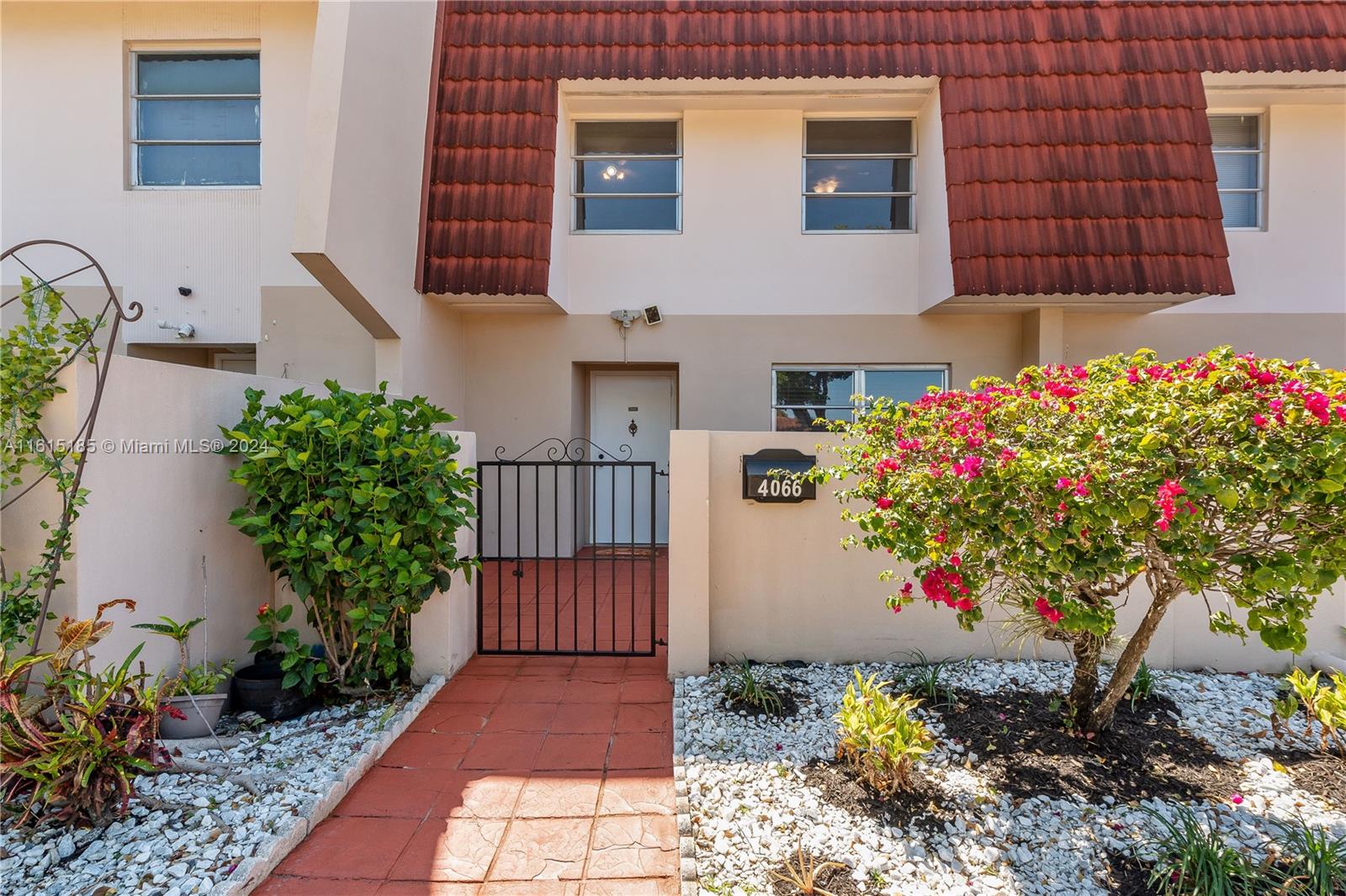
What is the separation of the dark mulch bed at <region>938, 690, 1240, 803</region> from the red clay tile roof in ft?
13.6

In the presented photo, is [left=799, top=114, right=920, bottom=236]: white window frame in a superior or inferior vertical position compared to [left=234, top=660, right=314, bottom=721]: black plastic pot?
superior

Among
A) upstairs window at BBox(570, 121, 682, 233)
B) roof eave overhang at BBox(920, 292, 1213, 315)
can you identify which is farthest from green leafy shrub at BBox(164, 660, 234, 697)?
roof eave overhang at BBox(920, 292, 1213, 315)

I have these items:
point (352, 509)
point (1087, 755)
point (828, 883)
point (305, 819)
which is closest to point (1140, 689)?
point (1087, 755)

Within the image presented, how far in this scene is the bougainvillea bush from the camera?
222 cm

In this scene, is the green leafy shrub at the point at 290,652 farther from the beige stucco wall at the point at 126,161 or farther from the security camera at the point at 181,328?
the security camera at the point at 181,328

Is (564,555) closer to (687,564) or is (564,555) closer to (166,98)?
(687,564)

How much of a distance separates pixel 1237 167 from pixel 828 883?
891 centimetres

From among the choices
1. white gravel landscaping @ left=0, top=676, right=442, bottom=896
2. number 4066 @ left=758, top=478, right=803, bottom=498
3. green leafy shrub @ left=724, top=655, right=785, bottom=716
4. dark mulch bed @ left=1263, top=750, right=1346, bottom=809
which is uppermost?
number 4066 @ left=758, top=478, right=803, bottom=498

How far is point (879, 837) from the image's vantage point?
8.47 feet

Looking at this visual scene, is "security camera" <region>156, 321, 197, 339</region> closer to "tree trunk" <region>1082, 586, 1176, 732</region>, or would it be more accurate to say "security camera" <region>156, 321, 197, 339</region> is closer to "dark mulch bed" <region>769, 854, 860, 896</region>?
"dark mulch bed" <region>769, 854, 860, 896</region>

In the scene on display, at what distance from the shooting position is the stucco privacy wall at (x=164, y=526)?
9.90 feet

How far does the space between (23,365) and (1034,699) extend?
547 cm

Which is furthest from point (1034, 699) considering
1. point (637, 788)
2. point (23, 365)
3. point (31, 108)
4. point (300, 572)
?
point (31, 108)

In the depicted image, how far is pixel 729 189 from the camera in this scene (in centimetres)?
725
